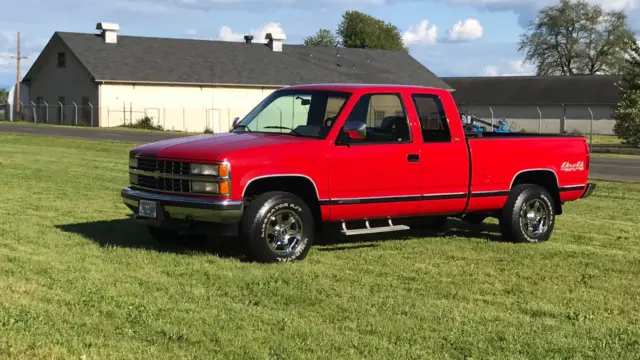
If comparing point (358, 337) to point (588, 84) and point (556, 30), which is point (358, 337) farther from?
point (556, 30)

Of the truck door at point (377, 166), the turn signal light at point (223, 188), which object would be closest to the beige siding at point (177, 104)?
the truck door at point (377, 166)

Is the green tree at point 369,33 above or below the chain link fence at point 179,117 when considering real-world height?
above

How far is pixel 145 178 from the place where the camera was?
31.0 ft

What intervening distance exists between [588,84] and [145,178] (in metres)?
71.0

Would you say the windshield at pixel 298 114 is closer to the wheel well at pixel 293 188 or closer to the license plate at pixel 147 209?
the wheel well at pixel 293 188

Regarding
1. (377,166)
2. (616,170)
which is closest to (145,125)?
(616,170)

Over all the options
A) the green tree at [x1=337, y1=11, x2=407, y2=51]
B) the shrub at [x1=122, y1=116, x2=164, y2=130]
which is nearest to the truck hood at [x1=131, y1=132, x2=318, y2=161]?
the shrub at [x1=122, y1=116, x2=164, y2=130]

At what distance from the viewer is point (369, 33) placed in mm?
116062

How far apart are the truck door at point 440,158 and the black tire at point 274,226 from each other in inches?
63.3

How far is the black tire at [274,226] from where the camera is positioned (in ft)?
28.7

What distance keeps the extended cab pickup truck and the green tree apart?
347 feet

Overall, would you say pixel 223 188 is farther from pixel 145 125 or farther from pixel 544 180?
pixel 145 125

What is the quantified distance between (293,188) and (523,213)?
320cm

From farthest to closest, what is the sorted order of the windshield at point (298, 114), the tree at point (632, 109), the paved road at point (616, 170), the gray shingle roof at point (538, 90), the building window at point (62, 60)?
the gray shingle roof at point (538, 90), the building window at point (62, 60), the tree at point (632, 109), the paved road at point (616, 170), the windshield at point (298, 114)
